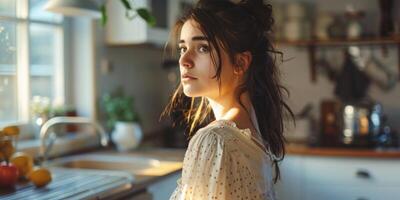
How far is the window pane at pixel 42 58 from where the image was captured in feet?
8.24

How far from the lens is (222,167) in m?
1.00

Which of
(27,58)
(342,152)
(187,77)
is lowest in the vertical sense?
(342,152)

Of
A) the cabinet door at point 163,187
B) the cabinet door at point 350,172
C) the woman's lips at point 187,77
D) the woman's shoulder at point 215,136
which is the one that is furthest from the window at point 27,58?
the cabinet door at point 350,172

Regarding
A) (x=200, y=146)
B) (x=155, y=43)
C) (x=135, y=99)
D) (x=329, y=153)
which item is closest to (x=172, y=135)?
(x=135, y=99)

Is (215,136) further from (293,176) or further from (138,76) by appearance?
(138,76)

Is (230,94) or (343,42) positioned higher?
(343,42)

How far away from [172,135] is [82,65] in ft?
2.90

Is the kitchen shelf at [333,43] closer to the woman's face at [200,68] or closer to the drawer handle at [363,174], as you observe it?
the drawer handle at [363,174]

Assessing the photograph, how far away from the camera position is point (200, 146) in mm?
1027

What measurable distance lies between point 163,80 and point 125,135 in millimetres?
988

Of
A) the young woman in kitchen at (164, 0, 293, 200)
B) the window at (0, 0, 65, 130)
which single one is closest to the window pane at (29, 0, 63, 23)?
the window at (0, 0, 65, 130)

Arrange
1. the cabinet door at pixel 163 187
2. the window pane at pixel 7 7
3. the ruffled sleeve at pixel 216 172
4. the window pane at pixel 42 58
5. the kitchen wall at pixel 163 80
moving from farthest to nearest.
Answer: the kitchen wall at pixel 163 80 → the window pane at pixel 42 58 → the window pane at pixel 7 7 → the cabinet door at pixel 163 187 → the ruffled sleeve at pixel 216 172

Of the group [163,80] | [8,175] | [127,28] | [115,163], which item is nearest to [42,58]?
[127,28]

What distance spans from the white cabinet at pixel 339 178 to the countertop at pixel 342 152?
0.03 meters
